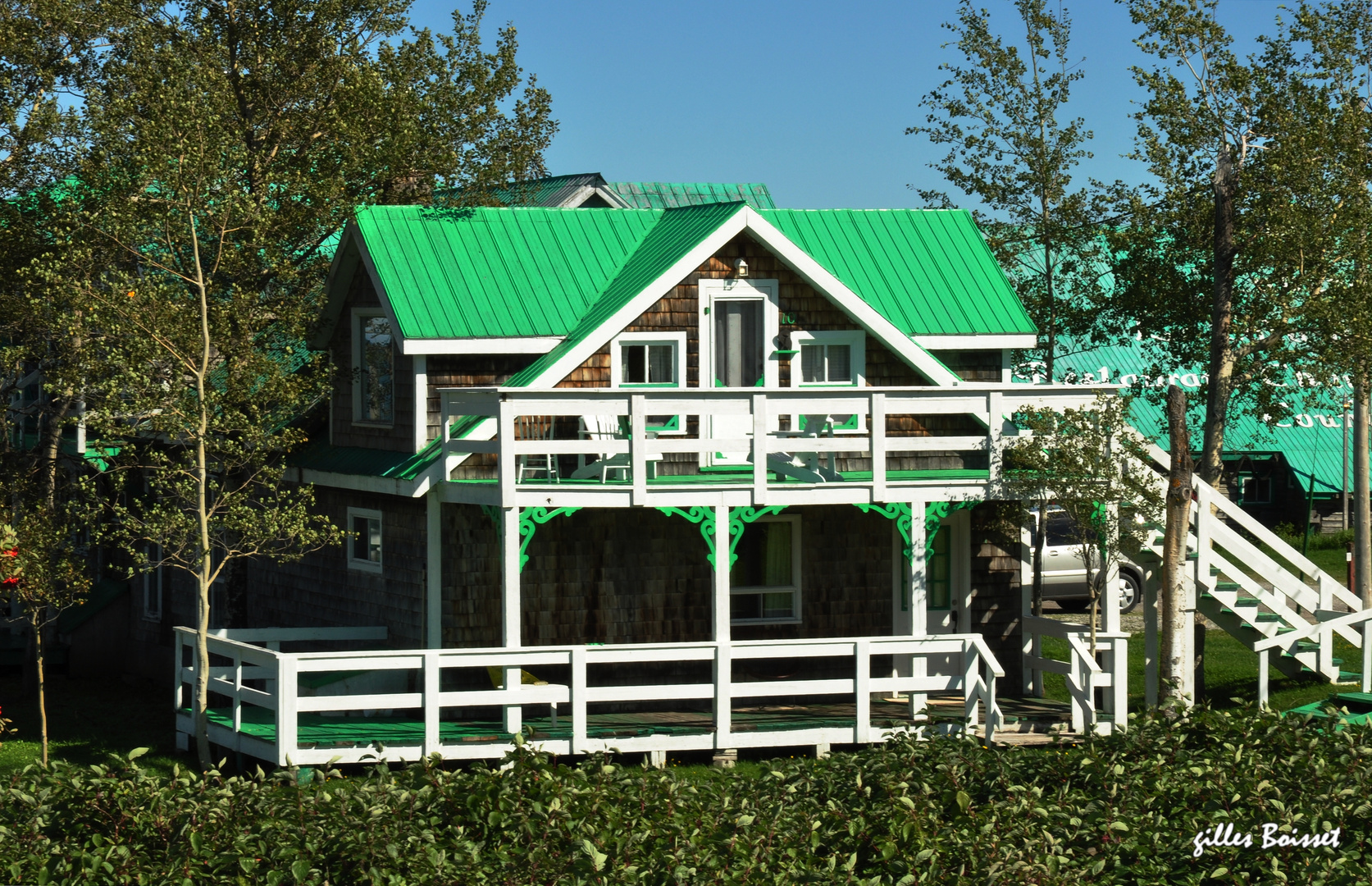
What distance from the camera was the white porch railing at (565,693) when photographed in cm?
1576

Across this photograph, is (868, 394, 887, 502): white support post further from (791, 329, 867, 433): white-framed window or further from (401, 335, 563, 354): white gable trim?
(401, 335, 563, 354): white gable trim

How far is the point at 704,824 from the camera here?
921cm

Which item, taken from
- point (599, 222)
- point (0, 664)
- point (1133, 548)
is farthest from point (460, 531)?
point (0, 664)

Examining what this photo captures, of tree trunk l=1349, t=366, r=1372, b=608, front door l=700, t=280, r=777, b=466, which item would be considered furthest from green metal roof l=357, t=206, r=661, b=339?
tree trunk l=1349, t=366, r=1372, b=608

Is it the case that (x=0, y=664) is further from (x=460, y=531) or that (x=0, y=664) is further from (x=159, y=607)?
(x=460, y=531)

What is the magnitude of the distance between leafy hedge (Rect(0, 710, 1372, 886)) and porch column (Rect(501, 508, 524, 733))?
6.12m

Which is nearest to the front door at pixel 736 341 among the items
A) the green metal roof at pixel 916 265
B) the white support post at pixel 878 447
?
the green metal roof at pixel 916 265

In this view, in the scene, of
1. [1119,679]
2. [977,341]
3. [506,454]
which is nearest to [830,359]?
[977,341]

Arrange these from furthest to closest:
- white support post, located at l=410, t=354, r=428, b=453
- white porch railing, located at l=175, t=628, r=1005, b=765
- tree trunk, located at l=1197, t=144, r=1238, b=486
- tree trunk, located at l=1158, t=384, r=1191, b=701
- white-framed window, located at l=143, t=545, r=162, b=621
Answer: white-framed window, located at l=143, t=545, r=162, b=621 < tree trunk, located at l=1197, t=144, r=1238, b=486 < white support post, located at l=410, t=354, r=428, b=453 < tree trunk, located at l=1158, t=384, r=1191, b=701 < white porch railing, located at l=175, t=628, r=1005, b=765

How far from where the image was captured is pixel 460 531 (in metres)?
18.1

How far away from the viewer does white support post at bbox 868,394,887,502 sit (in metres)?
17.2

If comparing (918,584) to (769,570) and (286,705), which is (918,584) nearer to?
(769,570)

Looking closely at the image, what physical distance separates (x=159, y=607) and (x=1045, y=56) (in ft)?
53.6
